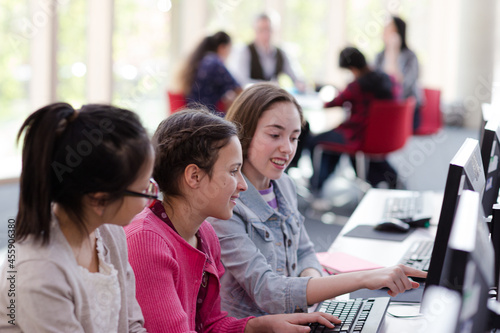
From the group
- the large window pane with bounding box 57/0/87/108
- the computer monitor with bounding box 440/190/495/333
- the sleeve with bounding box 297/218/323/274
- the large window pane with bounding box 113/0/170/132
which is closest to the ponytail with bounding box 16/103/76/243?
the computer monitor with bounding box 440/190/495/333

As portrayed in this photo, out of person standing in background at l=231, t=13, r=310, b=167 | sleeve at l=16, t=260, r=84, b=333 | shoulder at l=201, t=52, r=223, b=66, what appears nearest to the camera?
sleeve at l=16, t=260, r=84, b=333

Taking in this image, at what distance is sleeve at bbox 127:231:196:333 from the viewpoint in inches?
52.1

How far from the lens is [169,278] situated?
1.35 m

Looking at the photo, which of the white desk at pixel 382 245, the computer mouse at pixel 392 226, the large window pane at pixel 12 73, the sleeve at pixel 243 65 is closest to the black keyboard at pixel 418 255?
the white desk at pixel 382 245

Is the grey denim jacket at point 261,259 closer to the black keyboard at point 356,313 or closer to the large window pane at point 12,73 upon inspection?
the black keyboard at point 356,313

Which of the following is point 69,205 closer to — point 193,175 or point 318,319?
point 193,175

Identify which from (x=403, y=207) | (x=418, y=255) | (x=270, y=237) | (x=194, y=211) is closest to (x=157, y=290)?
(x=194, y=211)

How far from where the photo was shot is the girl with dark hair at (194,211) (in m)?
1.43

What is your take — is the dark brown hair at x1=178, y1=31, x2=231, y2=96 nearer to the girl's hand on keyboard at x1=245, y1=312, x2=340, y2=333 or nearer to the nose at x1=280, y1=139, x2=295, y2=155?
the nose at x1=280, y1=139, x2=295, y2=155

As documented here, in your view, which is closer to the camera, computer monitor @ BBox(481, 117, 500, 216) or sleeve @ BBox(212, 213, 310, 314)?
sleeve @ BBox(212, 213, 310, 314)

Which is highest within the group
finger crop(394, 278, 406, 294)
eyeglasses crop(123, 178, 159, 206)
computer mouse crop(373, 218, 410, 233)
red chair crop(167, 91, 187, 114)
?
eyeglasses crop(123, 178, 159, 206)

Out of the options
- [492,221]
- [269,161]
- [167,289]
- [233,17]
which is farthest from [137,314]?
[233,17]

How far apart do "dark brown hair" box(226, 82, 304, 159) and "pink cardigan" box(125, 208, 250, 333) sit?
0.43 m

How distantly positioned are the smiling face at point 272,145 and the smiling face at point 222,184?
14.2 inches
